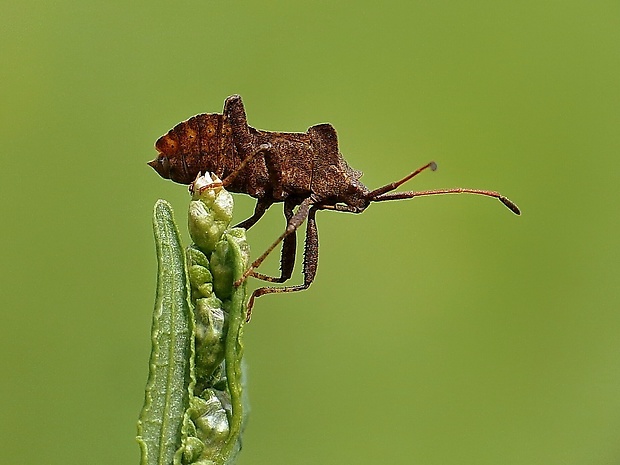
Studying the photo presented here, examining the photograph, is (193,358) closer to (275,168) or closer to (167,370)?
(167,370)

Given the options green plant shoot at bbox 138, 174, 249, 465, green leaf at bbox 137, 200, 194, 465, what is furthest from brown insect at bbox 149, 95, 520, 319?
green leaf at bbox 137, 200, 194, 465

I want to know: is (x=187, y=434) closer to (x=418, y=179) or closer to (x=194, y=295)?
(x=194, y=295)

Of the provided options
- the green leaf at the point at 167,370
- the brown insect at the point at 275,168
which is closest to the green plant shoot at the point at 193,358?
the green leaf at the point at 167,370

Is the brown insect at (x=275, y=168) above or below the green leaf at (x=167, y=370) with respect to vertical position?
above

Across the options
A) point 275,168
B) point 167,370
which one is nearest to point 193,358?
point 167,370

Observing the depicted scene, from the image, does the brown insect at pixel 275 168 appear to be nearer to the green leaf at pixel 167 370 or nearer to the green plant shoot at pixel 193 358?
the green plant shoot at pixel 193 358

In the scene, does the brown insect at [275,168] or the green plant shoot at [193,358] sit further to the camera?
the brown insect at [275,168]
